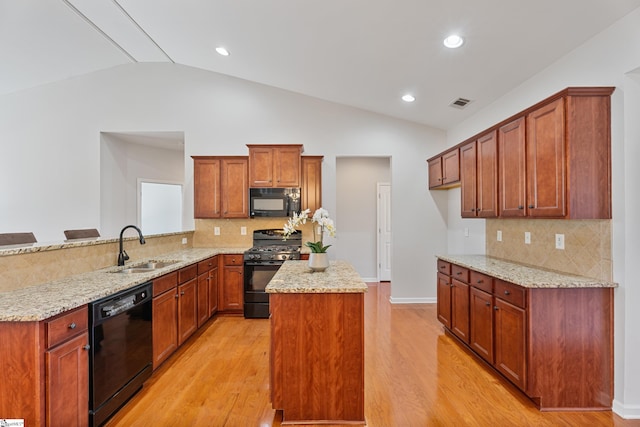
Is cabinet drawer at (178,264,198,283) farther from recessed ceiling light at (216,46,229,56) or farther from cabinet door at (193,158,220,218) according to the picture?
recessed ceiling light at (216,46,229,56)

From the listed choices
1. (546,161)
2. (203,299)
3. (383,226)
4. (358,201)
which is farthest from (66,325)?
(383,226)

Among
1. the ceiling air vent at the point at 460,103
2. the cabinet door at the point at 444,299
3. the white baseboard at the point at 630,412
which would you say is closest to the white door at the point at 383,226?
the ceiling air vent at the point at 460,103

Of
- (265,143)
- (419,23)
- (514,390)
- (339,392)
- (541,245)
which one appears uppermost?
(419,23)

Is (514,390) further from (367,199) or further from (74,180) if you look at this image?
(74,180)

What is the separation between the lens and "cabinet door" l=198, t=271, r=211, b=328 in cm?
357

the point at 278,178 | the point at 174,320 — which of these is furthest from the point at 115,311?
the point at 278,178

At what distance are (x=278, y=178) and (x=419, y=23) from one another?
266 centimetres

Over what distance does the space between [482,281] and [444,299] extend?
89cm

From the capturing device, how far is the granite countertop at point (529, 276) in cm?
210

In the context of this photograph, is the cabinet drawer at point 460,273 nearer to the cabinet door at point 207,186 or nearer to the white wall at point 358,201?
the white wall at point 358,201

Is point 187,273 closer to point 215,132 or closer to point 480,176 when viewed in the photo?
point 215,132

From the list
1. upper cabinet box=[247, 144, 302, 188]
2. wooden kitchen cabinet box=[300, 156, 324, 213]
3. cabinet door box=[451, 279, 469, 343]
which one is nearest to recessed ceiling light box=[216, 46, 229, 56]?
upper cabinet box=[247, 144, 302, 188]

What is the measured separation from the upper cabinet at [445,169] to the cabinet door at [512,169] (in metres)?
0.93

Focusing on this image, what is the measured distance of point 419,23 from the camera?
2.45 metres
